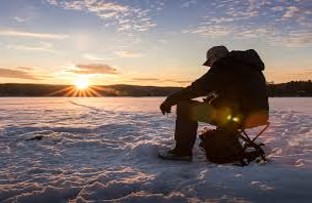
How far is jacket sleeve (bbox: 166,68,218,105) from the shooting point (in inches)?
240

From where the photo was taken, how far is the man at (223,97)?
6.09 metres

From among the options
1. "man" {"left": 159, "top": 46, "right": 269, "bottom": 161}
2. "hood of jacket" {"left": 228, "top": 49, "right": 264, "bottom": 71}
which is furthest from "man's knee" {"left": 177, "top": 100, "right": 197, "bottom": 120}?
"hood of jacket" {"left": 228, "top": 49, "right": 264, "bottom": 71}

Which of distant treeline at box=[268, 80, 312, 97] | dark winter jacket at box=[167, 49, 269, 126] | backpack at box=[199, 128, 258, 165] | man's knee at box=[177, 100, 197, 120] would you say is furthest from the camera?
distant treeline at box=[268, 80, 312, 97]

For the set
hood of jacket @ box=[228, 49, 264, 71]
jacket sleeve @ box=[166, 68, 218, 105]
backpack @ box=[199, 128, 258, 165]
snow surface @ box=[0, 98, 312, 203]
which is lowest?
snow surface @ box=[0, 98, 312, 203]

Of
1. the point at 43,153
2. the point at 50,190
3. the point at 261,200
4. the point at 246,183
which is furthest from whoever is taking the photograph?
the point at 43,153

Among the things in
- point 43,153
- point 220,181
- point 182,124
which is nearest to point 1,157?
point 43,153

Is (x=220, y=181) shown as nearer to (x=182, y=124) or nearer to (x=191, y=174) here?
(x=191, y=174)

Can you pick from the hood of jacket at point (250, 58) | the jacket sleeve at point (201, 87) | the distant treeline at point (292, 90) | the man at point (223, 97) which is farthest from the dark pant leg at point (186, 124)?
the distant treeline at point (292, 90)

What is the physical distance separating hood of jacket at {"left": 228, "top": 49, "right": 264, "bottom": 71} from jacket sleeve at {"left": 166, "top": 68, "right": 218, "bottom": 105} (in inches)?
15.9

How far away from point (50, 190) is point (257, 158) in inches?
137

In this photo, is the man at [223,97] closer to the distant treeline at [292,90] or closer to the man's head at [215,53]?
the man's head at [215,53]

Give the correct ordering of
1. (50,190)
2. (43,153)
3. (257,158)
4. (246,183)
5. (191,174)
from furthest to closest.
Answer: (43,153), (257,158), (191,174), (246,183), (50,190)

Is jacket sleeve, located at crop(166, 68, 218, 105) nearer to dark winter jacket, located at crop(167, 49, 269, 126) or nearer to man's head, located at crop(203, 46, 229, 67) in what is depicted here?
dark winter jacket, located at crop(167, 49, 269, 126)

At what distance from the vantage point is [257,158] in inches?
260
